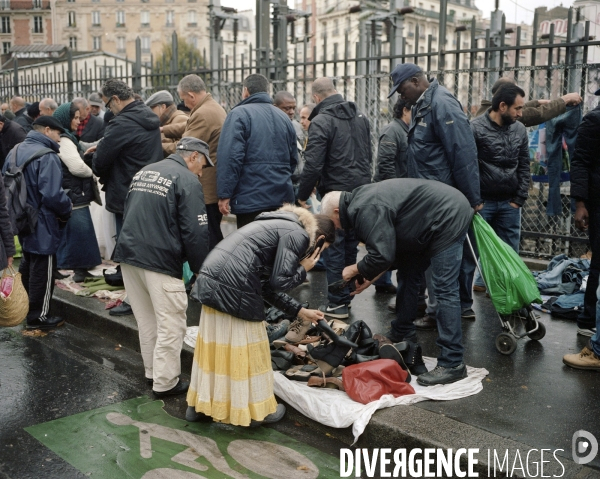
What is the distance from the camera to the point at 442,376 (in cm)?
462

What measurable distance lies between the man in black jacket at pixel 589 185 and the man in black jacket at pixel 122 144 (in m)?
3.77

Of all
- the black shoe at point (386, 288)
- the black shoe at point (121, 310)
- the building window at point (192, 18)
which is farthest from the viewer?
the building window at point (192, 18)

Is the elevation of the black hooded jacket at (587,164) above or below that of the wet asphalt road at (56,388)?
above

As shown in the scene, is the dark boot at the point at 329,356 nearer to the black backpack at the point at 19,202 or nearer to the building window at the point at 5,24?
the black backpack at the point at 19,202

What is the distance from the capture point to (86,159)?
7.69 meters

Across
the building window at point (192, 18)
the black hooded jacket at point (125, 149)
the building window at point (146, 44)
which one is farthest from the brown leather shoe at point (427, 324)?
the building window at point (192, 18)

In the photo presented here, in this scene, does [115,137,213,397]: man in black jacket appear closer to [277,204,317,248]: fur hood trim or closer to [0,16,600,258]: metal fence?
[277,204,317,248]: fur hood trim

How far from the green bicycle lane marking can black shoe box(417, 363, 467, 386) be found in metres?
0.92

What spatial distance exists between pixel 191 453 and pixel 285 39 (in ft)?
24.0

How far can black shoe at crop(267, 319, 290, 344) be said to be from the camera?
5.47 metres

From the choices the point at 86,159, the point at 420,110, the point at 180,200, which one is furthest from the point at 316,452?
the point at 86,159

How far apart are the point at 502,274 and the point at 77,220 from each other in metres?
4.79

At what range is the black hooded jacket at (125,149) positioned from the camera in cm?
634

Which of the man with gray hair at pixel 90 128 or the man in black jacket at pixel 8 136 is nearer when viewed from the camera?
the man in black jacket at pixel 8 136
